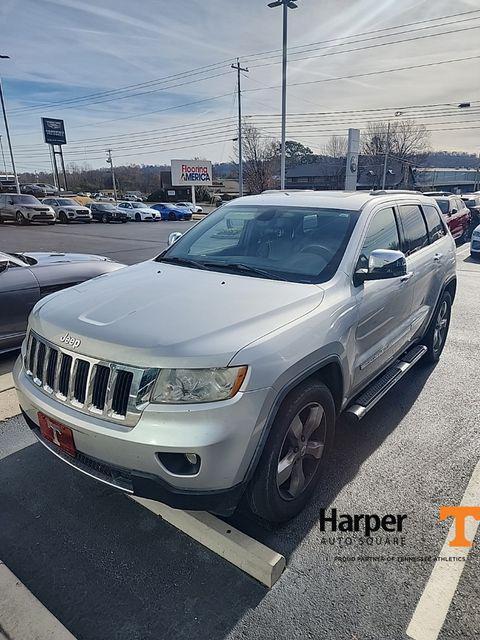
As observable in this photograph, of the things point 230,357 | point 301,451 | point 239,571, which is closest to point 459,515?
point 301,451

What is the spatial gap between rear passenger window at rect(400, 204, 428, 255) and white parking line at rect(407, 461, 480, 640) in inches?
92.0

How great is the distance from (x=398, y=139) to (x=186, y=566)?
261 feet

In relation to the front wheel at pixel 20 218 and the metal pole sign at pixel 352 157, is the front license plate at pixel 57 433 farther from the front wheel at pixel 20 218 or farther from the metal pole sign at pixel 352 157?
the front wheel at pixel 20 218

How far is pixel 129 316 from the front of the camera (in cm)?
226

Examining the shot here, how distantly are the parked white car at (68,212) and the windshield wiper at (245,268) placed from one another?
30.4 metres

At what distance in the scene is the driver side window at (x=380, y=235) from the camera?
305 centimetres

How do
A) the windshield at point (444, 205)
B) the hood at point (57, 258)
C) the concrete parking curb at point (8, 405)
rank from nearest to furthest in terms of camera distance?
the concrete parking curb at point (8, 405)
the hood at point (57, 258)
the windshield at point (444, 205)

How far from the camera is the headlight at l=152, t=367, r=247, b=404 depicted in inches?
76.1

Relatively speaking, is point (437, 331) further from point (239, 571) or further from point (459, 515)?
point (239, 571)

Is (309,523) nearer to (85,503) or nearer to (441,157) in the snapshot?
(85,503)

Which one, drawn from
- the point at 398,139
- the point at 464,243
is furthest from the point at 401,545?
the point at 398,139

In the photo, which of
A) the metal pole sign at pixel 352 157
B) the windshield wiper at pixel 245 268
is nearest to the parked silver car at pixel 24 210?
the metal pole sign at pixel 352 157

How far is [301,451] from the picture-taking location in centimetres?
249

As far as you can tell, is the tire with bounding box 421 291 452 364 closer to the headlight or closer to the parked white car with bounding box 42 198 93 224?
the headlight
